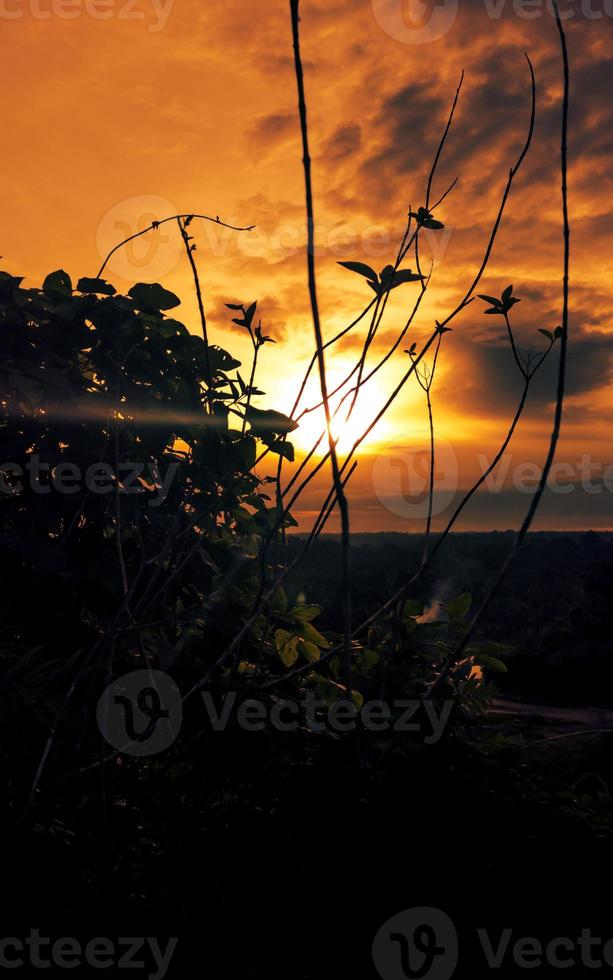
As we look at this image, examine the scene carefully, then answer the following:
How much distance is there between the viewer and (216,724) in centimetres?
194

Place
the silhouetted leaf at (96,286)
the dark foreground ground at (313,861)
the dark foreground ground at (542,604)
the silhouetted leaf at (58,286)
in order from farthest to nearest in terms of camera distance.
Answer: the dark foreground ground at (542,604) → the silhouetted leaf at (58,286) → the silhouetted leaf at (96,286) → the dark foreground ground at (313,861)

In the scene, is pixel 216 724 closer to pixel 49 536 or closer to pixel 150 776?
pixel 150 776

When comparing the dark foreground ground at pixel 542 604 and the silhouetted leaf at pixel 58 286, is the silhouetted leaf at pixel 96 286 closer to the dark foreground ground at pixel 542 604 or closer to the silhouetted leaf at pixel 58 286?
the silhouetted leaf at pixel 58 286

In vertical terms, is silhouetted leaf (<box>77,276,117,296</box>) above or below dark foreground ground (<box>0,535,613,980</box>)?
above

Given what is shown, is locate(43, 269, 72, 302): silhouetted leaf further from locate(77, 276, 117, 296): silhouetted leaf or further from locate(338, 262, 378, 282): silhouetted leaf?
locate(338, 262, 378, 282): silhouetted leaf

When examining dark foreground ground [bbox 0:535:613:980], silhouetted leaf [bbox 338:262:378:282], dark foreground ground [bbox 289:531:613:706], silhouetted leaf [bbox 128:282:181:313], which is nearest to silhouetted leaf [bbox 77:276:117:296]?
silhouetted leaf [bbox 128:282:181:313]

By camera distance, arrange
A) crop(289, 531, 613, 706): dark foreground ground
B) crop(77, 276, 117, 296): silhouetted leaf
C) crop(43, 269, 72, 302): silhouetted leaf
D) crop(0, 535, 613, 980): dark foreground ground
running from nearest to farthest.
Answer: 1. crop(0, 535, 613, 980): dark foreground ground
2. crop(77, 276, 117, 296): silhouetted leaf
3. crop(43, 269, 72, 302): silhouetted leaf
4. crop(289, 531, 613, 706): dark foreground ground

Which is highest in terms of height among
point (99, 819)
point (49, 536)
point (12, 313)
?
point (12, 313)

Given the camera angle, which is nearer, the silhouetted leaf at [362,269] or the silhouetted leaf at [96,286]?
the silhouetted leaf at [362,269]

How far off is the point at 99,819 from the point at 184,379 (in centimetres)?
163

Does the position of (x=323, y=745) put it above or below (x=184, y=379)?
below

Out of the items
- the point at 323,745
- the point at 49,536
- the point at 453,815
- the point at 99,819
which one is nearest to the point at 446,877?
the point at 453,815


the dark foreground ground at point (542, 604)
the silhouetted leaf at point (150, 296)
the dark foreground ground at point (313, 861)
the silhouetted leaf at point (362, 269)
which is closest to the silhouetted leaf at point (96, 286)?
the silhouetted leaf at point (150, 296)

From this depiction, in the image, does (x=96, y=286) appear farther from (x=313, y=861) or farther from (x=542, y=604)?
(x=542, y=604)
